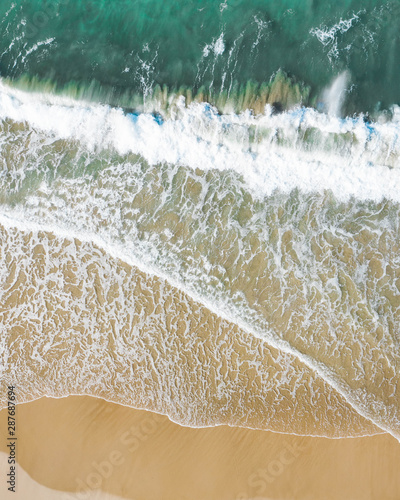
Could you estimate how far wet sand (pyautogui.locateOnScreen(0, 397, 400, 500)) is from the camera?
27.0 feet

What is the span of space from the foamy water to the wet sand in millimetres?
417

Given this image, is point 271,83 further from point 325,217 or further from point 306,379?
point 306,379

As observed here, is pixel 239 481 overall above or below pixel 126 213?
below

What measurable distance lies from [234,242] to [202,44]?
17.0ft

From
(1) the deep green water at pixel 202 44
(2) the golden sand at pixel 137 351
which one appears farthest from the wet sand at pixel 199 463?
(1) the deep green water at pixel 202 44

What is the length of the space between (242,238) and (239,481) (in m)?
5.40

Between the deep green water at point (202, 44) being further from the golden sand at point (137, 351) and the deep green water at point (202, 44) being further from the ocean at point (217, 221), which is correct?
the golden sand at point (137, 351)

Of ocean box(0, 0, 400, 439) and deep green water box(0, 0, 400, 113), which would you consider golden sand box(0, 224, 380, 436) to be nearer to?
ocean box(0, 0, 400, 439)

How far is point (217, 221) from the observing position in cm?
864

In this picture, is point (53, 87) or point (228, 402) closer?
point (228, 402)

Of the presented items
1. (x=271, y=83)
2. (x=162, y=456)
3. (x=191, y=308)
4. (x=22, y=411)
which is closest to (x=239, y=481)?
(x=162, y=456)

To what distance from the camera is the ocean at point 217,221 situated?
832cm

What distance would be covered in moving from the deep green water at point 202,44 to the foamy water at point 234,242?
1.01 m

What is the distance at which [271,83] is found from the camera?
30.0 ft
